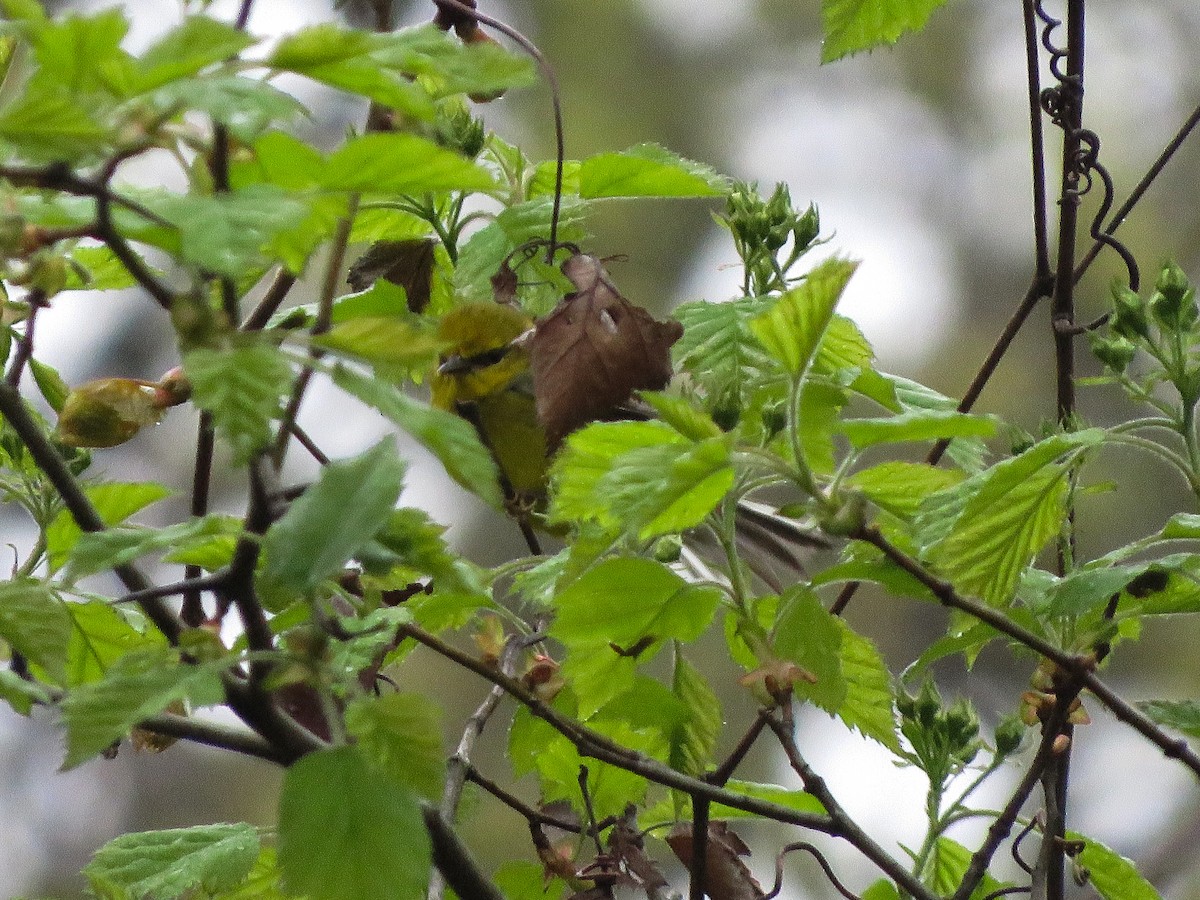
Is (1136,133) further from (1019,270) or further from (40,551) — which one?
(40,551)

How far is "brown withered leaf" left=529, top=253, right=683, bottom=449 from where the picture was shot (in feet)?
1.80

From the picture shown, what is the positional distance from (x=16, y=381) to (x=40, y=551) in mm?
178

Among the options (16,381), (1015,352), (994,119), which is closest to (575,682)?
(16,381)

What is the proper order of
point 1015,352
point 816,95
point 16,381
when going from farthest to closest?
1. point 816,95
2. point 1015,352
3. point 16,381

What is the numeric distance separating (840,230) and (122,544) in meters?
1.86

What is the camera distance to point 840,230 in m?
2.12

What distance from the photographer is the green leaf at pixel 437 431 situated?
0.32 meters

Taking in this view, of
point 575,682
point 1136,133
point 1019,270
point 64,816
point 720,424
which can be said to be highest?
point 1136,133

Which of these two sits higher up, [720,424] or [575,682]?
[720,424]

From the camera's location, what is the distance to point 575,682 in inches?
22.0

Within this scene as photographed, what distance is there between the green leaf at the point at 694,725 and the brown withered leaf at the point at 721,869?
30 millimetres

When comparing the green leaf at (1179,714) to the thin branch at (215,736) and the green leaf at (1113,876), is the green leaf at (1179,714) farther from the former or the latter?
the thin branch at (215,736)

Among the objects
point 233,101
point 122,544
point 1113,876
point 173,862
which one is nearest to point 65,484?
point 122,544

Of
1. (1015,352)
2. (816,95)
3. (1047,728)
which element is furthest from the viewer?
(816,95)
